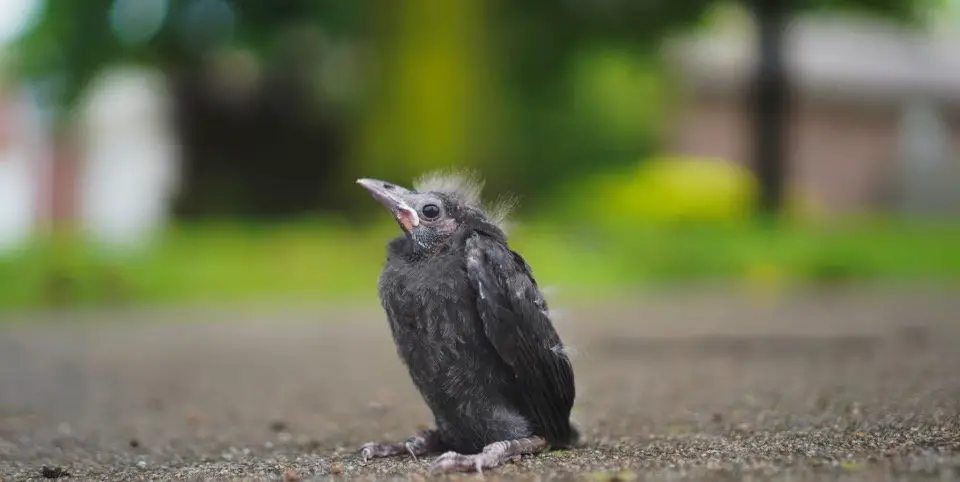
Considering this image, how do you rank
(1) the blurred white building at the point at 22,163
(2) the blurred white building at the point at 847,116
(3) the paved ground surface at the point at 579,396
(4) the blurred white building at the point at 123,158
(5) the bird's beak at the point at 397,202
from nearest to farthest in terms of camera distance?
(3) the paved ground surface at the point at 579,396, (5) the bird's beak at the point at 397,202, (2) the blurred white building at the point at 847,116, (4) the blurred white building at the point at 123,158, (1) the blurred white building at the point at 22,163

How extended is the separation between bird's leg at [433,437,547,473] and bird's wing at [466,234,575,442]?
74mm

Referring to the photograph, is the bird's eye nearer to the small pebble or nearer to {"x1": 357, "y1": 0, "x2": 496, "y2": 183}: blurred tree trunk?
the small pebble

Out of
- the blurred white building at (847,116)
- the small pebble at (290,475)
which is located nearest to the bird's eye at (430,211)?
the small pebble at (290,475)

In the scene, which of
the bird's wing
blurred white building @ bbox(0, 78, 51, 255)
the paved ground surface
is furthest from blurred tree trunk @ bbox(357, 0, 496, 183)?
blurred white building @ bbox(0, 78, 51, 255)

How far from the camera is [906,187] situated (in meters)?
22.4

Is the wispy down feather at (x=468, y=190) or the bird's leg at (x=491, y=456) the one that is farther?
the wispy down feather at (x=468, y=190)

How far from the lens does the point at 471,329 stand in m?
2.80

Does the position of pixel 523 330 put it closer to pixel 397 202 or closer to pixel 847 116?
pixel 397 202

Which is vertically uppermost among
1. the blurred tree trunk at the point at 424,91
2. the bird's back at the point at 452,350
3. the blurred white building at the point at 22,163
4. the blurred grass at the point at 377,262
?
the blurred white building at the point at 22,163

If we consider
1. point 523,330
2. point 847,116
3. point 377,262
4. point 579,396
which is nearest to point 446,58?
point 377,262

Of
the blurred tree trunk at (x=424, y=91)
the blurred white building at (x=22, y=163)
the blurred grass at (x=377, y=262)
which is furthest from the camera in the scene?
the blurred white building at (x=22, y=163)

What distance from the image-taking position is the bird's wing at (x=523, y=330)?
279cm

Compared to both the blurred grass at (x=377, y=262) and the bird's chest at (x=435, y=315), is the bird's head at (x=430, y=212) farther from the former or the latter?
the blurred grass at (x=377, y=262)

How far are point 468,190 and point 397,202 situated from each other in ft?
0.78
